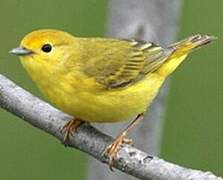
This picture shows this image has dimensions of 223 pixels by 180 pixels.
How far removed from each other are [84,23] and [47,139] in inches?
47.3

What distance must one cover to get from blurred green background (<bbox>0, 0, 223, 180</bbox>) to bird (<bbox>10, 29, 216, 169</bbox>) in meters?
3.51

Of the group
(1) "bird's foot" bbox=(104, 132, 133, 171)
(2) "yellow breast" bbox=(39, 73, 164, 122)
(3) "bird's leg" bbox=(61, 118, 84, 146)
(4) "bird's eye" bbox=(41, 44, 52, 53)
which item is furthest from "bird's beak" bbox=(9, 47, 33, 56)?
(1) "bird's foot" bbox=(104, 132, 133, 171)

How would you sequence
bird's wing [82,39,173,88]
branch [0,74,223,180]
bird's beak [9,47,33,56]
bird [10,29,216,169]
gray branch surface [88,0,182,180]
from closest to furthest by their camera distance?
branch [0,74,223,180], bird's beak [9,47,33,56], bird [10,29,216,169], gray branch surface [88,0,182,180], bird's wing [82,39,173,88]

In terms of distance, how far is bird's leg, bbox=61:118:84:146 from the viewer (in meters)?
5.09

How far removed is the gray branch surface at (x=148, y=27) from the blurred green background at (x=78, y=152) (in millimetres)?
3520

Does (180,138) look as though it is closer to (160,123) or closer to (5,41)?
(5,41)

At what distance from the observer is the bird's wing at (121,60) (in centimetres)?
546

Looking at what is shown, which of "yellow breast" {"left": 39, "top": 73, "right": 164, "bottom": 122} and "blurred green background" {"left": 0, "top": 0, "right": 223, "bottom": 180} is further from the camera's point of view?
"blurred green background" {"left": 0, "top": 0, "right": 223, "bottom": 180}

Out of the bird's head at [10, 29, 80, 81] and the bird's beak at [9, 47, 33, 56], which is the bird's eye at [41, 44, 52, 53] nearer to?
the bird's head at [10, 29, 80, 81]

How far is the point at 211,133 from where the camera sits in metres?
9.36

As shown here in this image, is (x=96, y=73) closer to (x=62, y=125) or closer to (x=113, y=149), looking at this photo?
(x=62, y=125)

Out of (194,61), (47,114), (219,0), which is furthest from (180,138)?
(47,114)

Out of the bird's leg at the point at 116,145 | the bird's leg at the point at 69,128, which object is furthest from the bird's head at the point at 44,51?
the bird's leg at the point at 116,145

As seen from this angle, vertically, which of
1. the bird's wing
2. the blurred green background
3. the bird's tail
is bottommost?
the bird's wing
